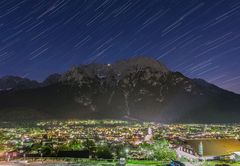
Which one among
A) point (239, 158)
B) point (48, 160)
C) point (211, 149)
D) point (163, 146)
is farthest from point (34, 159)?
point (211, 149)

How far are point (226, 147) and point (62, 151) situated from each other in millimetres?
64263

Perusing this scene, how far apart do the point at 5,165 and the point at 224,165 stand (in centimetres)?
2694

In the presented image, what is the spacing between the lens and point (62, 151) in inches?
2958

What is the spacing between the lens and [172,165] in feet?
133

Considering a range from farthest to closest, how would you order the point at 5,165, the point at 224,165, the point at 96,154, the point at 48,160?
the point at 96,154, the point at 48,160, the point at 5,165, the point at 224,165

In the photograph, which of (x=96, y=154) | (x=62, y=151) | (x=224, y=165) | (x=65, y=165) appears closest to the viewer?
(x=224, y=165)

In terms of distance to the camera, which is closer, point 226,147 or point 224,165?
point 224,165

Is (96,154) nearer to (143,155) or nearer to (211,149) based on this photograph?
(143,155)

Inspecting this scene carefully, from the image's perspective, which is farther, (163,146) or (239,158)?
(163,146)

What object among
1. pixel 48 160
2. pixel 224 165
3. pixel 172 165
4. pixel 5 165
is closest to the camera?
pixel 172 165

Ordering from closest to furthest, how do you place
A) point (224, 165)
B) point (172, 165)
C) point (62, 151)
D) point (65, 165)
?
point (172, 165) < point (224, 165) < point (65, 165) < point (62, 151)

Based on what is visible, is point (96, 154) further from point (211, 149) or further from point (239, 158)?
point (211, 149)

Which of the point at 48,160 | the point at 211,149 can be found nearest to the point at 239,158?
the point at 48,160

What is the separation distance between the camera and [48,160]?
206ft
